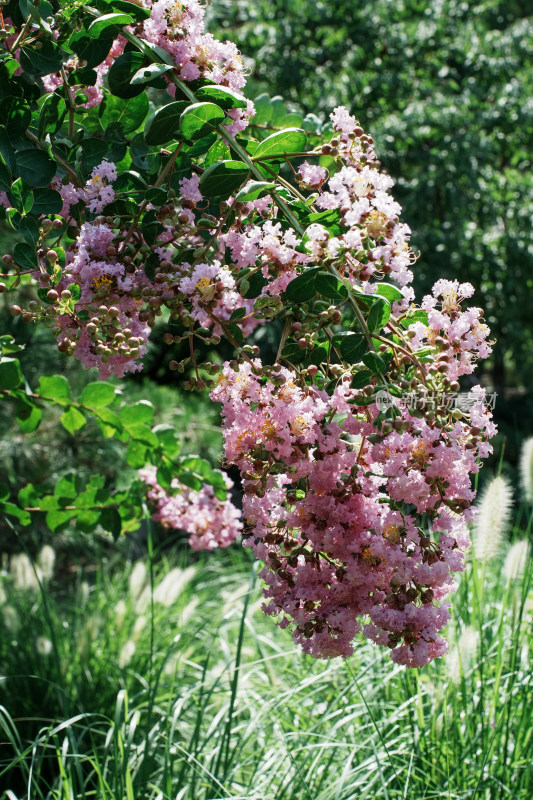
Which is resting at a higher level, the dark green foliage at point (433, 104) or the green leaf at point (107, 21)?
the dark green foliage at point (433, 104)

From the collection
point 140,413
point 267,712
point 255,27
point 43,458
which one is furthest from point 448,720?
point 255,27

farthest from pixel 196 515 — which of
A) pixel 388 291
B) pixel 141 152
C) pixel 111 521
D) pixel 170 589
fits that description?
pixel 388 291

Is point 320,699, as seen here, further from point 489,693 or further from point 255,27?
point 255,27

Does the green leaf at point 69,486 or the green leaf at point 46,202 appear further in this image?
the green leaf at point 69,486

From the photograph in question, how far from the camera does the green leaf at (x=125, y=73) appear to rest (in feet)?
2.91

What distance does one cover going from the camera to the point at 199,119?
813mm

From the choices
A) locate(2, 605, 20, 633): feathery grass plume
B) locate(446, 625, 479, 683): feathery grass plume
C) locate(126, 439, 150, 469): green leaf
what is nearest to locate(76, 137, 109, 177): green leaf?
locate(126, 439, 150, 469): green leaf

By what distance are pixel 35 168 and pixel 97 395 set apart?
512 mm

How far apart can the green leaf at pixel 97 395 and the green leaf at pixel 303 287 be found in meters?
0.62

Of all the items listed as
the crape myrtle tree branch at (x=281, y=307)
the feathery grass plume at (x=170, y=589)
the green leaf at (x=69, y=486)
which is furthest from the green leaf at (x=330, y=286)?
the feathery grass plume at (x=170, y=589)

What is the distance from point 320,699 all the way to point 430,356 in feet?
4.52

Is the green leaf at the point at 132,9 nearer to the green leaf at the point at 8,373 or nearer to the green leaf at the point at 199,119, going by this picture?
the green leaf at the point at 199,119

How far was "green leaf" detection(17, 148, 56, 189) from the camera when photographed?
93 cm

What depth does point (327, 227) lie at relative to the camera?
91 cm
